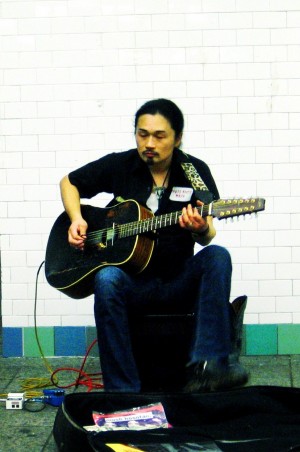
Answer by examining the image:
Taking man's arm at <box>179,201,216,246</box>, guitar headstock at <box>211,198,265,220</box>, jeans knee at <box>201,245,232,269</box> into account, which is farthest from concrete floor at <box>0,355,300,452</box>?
guitar headstock at <box>211,198,265,220</box>

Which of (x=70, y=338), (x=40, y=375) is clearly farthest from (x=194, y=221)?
(x=70, y=338)

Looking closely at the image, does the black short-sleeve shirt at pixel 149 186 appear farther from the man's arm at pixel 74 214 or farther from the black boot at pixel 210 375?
the black boot at pixel 210 375

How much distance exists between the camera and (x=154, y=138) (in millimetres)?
4504

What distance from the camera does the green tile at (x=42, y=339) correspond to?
5.60 metres

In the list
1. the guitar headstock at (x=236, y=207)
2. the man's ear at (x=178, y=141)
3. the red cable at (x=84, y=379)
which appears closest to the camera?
the guitar headstock at (x=236, y=207)

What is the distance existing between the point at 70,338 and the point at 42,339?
170 mm

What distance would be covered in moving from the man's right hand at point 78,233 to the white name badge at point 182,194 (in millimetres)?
458

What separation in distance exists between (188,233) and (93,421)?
1.10 m

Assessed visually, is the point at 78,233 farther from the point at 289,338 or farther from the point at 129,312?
the point at 289,338

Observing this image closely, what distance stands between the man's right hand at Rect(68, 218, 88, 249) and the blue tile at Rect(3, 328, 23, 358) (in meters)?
1.24

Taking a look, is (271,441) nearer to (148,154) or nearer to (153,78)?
(148,154)

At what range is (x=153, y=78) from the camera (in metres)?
5.46

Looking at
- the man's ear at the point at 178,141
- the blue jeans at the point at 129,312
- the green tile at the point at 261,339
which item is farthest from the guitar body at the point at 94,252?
the green tile at the point at 261,339

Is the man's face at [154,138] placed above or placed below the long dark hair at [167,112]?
below
